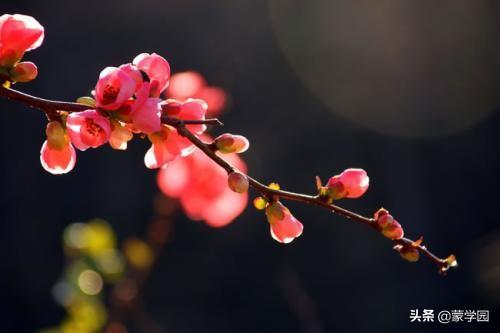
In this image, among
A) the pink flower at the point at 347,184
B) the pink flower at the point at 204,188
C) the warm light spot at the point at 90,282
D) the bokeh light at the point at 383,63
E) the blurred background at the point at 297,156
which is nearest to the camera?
the pink flower at the point at 347,184

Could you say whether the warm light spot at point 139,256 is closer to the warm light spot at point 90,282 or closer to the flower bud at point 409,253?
the warm light spot at point 90,282

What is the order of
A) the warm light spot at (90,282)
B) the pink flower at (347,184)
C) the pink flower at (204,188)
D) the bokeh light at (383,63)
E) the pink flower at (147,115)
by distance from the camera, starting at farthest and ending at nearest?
the bokeh light at (383,63) < the warm light spot at (90,282) < the pink flower at (204,188) < the pink flower at (347,184) < the pink flower at (147,115)

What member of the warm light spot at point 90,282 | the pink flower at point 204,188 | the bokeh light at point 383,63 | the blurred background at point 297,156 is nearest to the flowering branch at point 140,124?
the pink flower at point 204,188

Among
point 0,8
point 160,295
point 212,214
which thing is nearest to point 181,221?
point 160,295

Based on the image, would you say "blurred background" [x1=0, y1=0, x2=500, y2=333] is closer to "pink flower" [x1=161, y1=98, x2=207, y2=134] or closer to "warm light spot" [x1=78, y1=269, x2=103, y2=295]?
"warm light spot" [x1=78, y1=269, x2=103, y2=295]

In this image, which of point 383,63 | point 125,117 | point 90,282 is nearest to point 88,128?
point 125,117

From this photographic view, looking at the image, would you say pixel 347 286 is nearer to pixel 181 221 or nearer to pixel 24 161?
pixel 181 221

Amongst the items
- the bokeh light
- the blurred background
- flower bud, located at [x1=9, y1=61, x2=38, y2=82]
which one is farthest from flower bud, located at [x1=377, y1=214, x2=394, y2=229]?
the bokeh light

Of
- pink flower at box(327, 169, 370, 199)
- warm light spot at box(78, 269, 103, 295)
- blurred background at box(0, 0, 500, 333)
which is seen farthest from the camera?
blurred background at box(0, 0, 500, 333)
